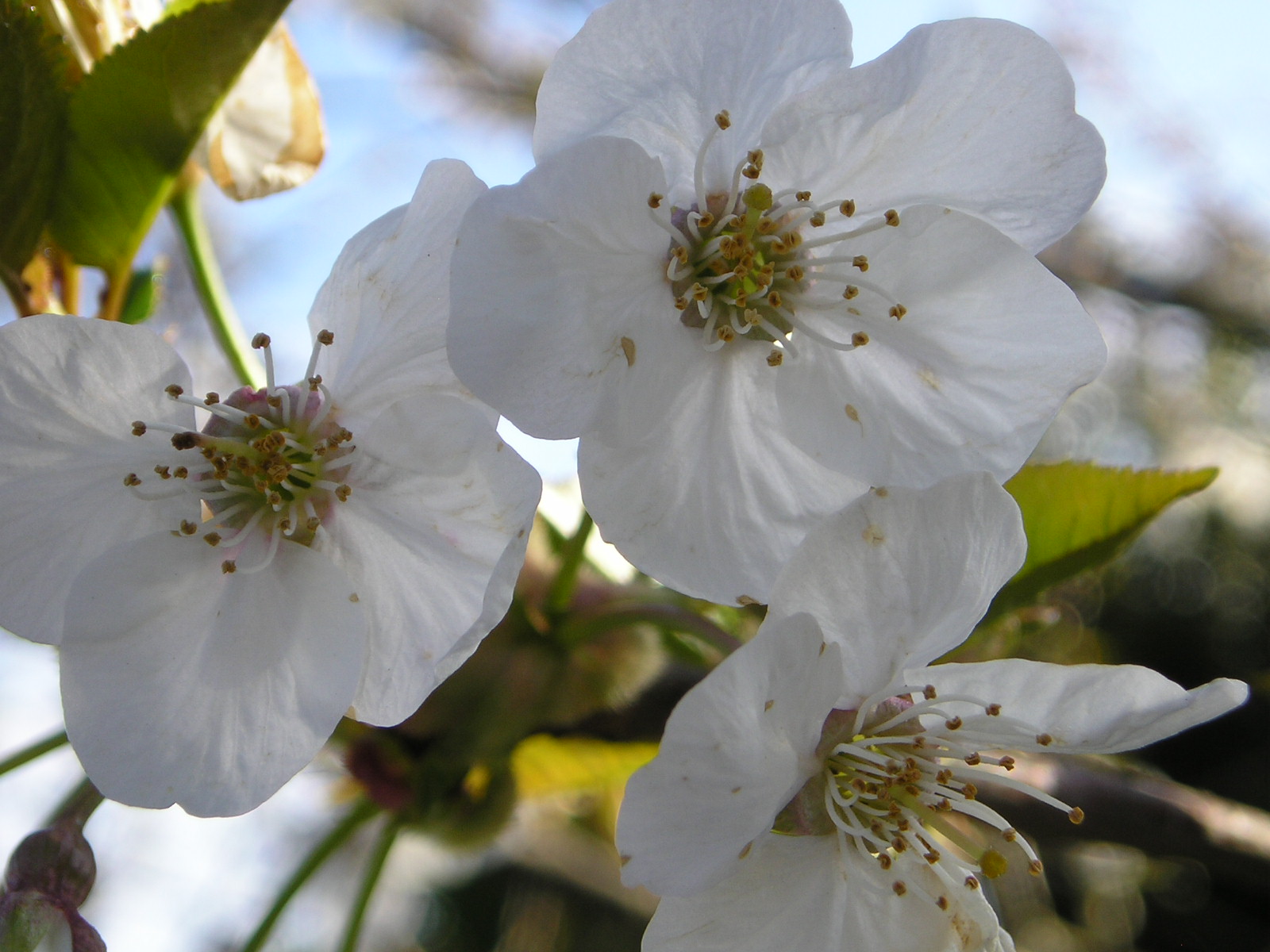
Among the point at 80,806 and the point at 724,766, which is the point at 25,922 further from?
the point at 724,766

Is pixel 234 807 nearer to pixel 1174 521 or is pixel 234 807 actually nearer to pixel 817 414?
pixel 817 414

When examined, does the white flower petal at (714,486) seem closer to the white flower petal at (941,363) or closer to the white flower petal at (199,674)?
the white flower petal at (941,363)

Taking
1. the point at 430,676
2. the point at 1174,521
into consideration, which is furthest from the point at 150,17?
the point at 1174,521

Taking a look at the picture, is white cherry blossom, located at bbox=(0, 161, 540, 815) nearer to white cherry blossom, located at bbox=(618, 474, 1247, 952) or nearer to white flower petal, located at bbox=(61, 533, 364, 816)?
white flower petal, located at bbox=(61, 533, 364, 816)

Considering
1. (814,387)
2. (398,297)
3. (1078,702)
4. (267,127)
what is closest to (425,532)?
A: (398,297)

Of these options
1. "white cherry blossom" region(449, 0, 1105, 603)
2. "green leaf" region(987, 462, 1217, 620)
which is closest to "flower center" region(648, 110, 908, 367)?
"white cherry blossom" region(449, 0, 1105, 603)

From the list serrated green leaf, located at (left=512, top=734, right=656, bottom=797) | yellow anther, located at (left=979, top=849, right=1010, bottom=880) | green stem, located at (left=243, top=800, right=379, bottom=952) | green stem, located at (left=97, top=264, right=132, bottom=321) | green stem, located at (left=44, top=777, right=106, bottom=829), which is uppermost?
green stem, located at (left=97, top=264, right=132, bottom=321)
